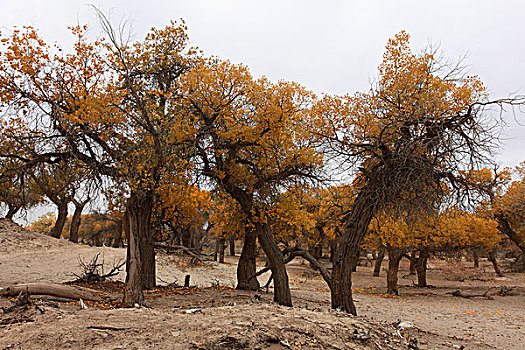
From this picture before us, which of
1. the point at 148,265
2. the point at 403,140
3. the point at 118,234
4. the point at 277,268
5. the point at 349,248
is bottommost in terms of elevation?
the point at 148,265

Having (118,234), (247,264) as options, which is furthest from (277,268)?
(118,234)

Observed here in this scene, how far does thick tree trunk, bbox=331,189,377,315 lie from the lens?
23.7 ft

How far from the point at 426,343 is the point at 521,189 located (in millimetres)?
18578

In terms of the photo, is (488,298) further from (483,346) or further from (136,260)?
(136,260)

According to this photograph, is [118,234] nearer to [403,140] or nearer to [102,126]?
[102,126]

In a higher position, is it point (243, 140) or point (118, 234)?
point (243, 140)

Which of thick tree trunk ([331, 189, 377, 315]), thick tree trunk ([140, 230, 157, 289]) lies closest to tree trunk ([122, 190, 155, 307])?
thick tree trunk ([140, 230, 157, 289])

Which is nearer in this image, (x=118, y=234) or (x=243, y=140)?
(x=243, y=140)

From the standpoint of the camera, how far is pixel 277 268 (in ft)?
30.6

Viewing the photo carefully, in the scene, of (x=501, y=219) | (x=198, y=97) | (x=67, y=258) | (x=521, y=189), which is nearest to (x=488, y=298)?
(x=501, y=219)

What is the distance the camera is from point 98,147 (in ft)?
26.4

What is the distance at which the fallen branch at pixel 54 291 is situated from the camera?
677 centimetres

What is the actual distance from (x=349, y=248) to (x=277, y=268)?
271 cm

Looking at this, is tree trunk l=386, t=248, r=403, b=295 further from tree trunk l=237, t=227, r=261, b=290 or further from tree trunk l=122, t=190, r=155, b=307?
tree trunk l=122, t=190, r=155, b=307
